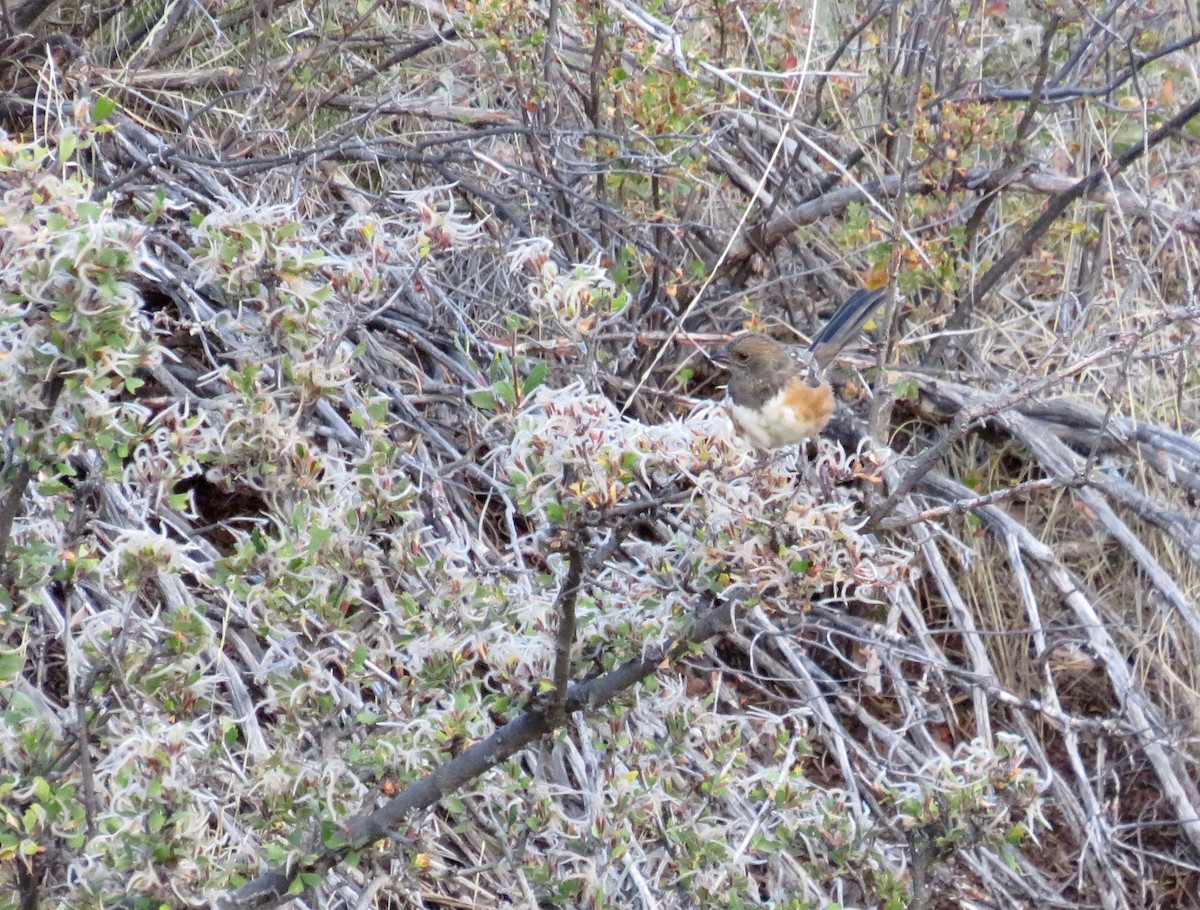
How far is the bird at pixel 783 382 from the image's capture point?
9.20 ft

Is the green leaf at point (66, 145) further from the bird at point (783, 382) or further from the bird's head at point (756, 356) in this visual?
the bird's head at point (756, 356)

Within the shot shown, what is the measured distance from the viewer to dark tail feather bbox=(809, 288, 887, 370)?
3.17 metres

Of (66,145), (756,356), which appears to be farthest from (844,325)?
(66,145)

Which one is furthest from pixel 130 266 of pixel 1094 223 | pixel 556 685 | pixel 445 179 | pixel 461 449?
pixel 1094 223

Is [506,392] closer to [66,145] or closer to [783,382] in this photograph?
[66,145]

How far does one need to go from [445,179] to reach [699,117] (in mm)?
670

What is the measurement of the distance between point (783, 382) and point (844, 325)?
36 cm

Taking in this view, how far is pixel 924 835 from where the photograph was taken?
2213 millimetres

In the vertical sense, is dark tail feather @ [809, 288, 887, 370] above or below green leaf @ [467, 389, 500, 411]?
below

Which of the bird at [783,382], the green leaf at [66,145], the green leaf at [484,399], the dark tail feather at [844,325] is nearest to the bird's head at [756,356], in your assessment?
the bird at [783,382]

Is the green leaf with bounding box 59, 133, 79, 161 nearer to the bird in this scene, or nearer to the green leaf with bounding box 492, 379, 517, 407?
the green leaf with bounding box 492, 379, 517, 407

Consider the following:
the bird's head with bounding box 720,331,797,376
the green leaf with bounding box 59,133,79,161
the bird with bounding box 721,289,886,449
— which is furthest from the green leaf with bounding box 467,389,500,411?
the bird's head with bounding box 720,331,797,376

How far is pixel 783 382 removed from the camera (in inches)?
115

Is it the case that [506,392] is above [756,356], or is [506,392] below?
above
